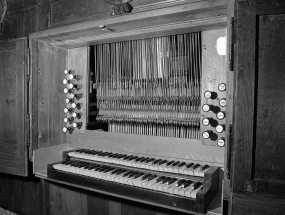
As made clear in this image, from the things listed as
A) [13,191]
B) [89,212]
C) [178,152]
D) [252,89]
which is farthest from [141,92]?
[13,191]

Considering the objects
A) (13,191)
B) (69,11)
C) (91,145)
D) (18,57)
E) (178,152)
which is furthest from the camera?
(13,191)

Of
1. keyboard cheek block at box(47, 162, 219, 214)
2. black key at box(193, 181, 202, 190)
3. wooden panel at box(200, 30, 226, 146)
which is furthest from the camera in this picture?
wooden panel at box(200, 30, 226, 146)

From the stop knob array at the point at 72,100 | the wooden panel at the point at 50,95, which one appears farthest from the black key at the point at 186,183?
the wooden panel at the point at 50,95

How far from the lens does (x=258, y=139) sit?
160cm

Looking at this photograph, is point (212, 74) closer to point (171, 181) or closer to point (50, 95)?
point (171, 181)

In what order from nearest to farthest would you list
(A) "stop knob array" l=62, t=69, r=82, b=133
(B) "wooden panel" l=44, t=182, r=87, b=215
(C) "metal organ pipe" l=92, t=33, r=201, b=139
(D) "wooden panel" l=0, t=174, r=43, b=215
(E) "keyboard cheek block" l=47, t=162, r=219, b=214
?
1. (E) "keyboard cheek block" l=47, t=162, r=219, b=214
2. (C) "metal organ pipe" l=92, t=33, r=201, b=139
3. (A) "stop knob array" l=62, t=69, r=82, b=133
4. (B) "wooden panel" l=44, t=182, r=87, b=215
5. (D) "wooden panel" l=0, t=174, r=43, b=215

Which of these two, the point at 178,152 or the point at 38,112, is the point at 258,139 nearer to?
the point at 178,152

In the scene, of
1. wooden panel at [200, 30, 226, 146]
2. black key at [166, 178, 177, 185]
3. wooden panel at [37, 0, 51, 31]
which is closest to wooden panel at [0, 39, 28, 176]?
wooden panel at [37, 0, 51, 31]

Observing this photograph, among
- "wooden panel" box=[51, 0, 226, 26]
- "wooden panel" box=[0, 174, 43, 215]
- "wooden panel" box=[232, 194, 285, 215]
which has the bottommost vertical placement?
"wooden panel" box=[0, 174, 43, 215]

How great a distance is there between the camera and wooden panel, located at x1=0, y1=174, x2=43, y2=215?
3.51 m

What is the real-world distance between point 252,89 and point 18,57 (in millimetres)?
2676

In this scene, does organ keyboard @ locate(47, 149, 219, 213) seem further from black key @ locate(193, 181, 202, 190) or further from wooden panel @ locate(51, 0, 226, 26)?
wooden panel @ locate(51, 0, 226, 26)

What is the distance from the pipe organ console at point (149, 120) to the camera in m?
2.21

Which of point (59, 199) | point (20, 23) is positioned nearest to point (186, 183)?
point (59, 199)
